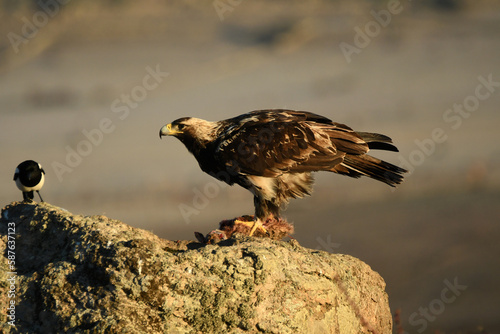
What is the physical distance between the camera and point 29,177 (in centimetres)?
748

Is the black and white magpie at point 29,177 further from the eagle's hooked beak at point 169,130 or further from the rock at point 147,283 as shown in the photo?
the rock at point 147,283

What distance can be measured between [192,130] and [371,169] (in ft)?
9.54

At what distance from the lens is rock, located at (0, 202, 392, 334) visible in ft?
14.1

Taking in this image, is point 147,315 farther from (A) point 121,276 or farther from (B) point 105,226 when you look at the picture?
(B) point 105,226

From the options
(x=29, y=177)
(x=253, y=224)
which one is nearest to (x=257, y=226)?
(x=253, y=224)

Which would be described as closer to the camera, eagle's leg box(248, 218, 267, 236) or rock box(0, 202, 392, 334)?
rock box(0, 202, 392, 334)

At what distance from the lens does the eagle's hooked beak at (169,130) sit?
8508 mm

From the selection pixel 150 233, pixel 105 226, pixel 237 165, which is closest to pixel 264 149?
pixel 237 165

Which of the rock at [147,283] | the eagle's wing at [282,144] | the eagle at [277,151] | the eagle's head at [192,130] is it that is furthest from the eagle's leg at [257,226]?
the rock at [147,283]

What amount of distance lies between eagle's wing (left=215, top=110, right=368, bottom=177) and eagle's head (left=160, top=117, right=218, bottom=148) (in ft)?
0.65

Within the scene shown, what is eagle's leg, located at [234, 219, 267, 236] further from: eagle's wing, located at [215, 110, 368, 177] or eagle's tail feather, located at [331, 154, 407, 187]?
eagle's tail feather, located at [331, 154, 407, 187]

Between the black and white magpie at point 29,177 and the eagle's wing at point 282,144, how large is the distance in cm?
254

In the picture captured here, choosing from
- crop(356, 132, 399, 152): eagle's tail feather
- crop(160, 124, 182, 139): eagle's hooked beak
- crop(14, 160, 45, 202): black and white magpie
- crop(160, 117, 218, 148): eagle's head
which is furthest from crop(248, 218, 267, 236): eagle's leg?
crop(14, 160, 45, 202): black and white magpie

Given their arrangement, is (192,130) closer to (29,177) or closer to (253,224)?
(253,224)
